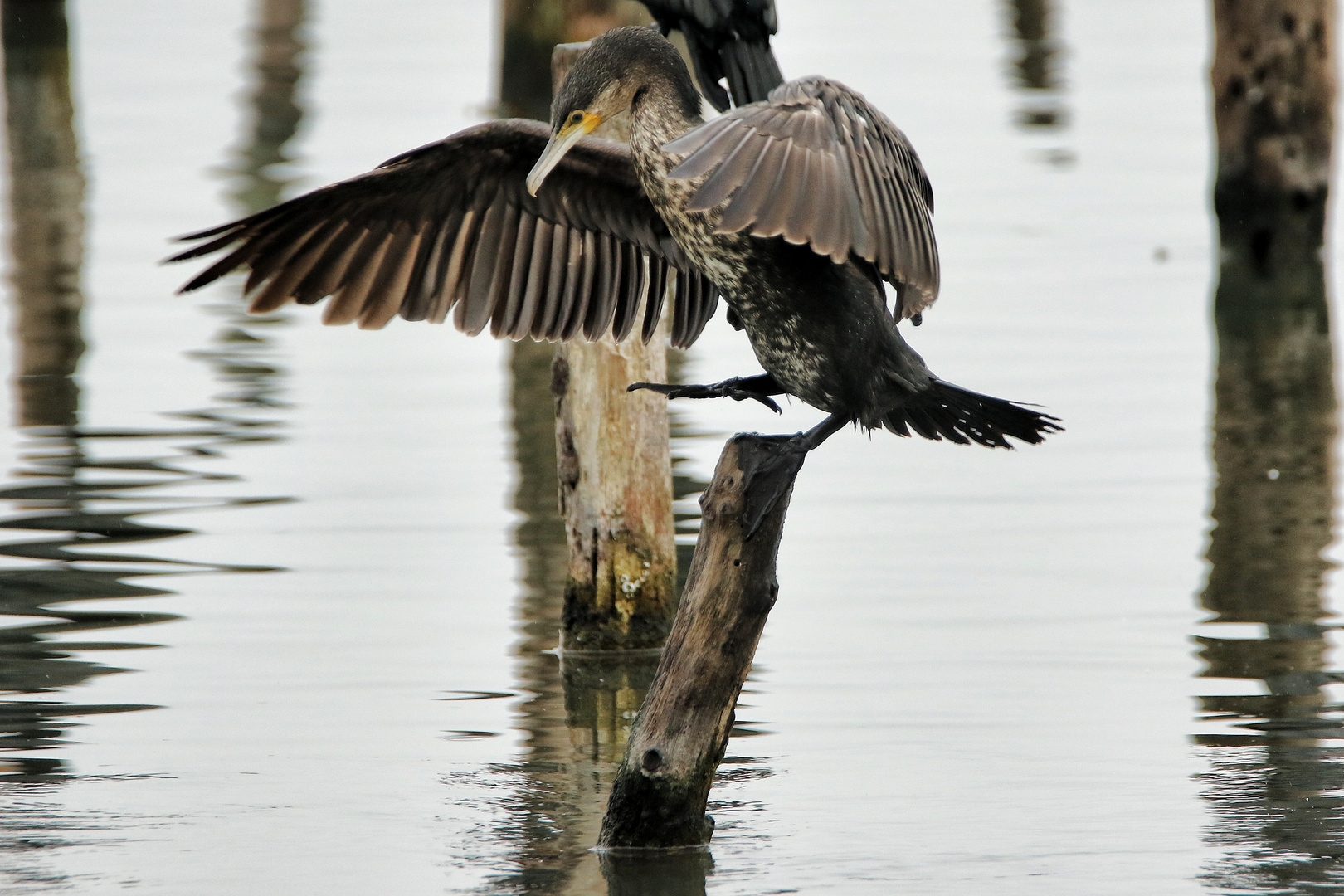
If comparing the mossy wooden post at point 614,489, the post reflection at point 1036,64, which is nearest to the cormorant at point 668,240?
the mossy wooden post at point 614,489

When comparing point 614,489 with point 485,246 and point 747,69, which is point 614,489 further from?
point 747,69

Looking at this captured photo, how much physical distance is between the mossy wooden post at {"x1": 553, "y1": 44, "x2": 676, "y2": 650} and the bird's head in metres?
1.11

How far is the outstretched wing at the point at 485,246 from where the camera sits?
14.5 ft

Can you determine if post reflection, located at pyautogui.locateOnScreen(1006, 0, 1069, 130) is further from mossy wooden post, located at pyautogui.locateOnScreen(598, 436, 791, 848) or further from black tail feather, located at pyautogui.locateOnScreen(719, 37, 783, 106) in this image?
mossy wooden post, located at pyautogui.locateOnScreen(598, 436, 791, 848)

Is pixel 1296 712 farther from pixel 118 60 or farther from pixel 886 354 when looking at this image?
pixel 118 60

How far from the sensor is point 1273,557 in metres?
6.52

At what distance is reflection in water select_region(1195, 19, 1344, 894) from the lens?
443 centimetres

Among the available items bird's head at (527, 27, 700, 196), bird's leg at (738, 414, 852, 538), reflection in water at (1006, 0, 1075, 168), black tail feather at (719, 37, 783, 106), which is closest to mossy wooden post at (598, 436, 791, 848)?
bird's leg at (738, 414, 852, 538)

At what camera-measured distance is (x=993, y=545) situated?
6.79 meters

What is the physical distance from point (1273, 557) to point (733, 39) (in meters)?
2.53

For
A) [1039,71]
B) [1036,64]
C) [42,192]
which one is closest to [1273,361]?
[42,192]

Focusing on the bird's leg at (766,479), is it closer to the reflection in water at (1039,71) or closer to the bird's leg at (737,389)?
the bird's leg at (737,389)

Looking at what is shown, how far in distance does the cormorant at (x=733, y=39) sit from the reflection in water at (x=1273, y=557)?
6.48ft

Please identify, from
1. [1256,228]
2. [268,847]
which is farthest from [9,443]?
[1256,228]
